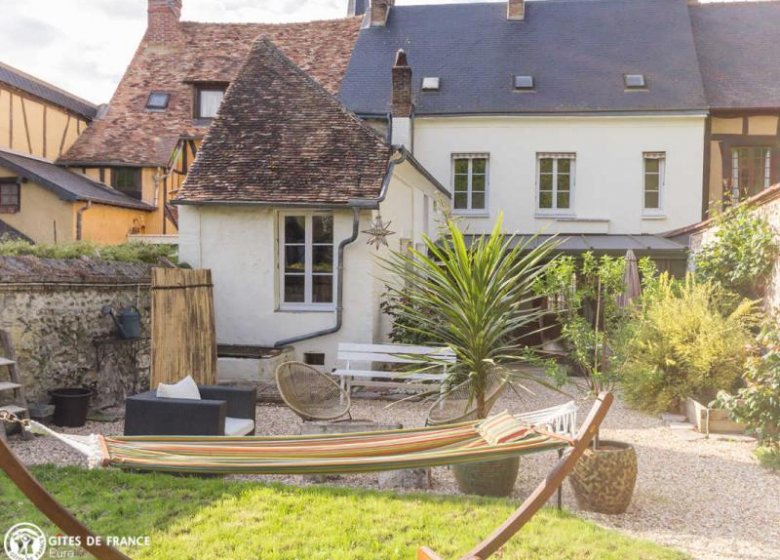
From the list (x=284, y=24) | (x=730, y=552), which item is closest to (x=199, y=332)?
(x=730, y=552)

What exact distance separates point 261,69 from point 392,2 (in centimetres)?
775

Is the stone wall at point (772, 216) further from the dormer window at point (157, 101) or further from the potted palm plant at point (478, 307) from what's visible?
the dormer window at point (157, 101)

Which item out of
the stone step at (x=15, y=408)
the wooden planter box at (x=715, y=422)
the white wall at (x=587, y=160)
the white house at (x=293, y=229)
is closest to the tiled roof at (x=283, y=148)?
the white house at (x=293, y=229)

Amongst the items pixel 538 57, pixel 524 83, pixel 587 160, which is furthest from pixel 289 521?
pixel 538 57

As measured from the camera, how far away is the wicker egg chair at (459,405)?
5742mm

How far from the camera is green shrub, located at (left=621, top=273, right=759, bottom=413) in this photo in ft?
25.6

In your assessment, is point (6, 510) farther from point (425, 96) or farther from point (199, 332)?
point (425, 96)

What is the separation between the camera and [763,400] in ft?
20.3

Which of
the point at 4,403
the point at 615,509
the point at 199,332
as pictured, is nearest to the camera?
the point at 615,509

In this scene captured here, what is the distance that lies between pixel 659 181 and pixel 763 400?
1024 cm

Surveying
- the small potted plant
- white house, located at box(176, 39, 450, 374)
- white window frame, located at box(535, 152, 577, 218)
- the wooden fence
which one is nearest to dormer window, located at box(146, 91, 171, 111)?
white house, located at box(176, 39, 450, 374)

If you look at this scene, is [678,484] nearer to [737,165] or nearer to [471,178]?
[471,178]

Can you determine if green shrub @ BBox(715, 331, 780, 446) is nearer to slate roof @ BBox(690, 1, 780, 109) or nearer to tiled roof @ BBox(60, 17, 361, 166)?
slate roof @ BBox(690, 1, 780, 109)

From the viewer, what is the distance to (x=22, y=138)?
59.4 ft
